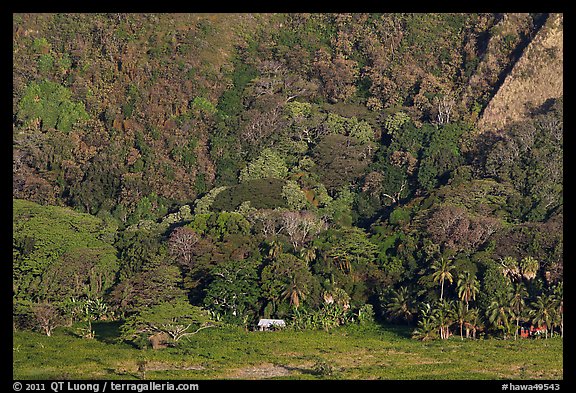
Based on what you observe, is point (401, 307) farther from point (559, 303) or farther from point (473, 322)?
point (559, 303)

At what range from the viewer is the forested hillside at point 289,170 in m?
81.7

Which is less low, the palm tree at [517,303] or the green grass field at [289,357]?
the palm tree at [517,303]

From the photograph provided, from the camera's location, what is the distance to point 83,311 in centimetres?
8106

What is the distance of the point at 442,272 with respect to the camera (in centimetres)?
8081

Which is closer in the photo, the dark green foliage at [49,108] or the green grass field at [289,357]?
the green grass field at [289,357]

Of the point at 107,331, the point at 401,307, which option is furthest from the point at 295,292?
the point at 107,331

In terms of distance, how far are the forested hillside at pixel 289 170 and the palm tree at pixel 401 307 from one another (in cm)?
9

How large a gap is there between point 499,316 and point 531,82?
36.5m

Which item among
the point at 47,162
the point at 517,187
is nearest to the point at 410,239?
the point at 517,187

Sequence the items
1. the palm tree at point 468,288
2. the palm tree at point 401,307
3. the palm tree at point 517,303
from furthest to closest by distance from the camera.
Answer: the palm tree at point 401,307 → the palm tree at point 468,288 → the palm tree at point 517,303

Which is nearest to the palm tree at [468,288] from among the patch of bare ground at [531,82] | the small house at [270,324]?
the small house at [270,324]

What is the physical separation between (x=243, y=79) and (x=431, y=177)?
848 inches

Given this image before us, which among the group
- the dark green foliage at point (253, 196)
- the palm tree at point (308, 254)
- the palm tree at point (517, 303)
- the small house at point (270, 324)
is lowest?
the small house at point (270, 324)

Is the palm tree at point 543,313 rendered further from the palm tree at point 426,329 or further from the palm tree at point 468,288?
the palm tree at point 426,329
